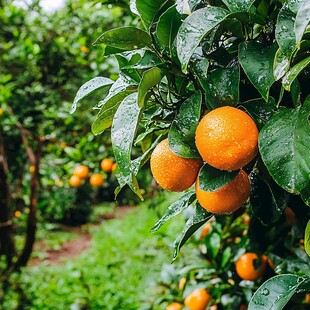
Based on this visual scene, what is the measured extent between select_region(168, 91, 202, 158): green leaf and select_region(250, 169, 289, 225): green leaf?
0.45 ft

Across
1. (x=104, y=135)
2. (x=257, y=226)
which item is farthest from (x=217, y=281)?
(x=104, y=135)

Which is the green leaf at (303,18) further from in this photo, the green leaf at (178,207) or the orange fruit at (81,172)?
the orange fruit at (81,172)

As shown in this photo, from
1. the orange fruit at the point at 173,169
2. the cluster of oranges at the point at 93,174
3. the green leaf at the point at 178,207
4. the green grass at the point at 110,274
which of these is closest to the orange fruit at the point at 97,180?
the cluster of oranges at the point at 93,174

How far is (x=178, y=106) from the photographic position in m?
0.64

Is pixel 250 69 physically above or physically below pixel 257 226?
above

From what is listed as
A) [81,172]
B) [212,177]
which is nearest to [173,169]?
[212,177]

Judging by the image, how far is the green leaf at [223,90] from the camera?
0.55m

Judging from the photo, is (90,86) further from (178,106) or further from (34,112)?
(34,112)

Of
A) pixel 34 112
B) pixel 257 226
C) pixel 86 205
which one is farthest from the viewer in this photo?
pixel 86 205

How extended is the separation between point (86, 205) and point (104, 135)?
4.35 m

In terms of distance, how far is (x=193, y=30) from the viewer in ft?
1.64

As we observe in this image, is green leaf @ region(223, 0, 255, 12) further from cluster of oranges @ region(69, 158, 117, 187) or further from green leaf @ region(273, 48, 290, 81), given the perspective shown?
cluster of oranges @ region(69, 158, 117, 187)

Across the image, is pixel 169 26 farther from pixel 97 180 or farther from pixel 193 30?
pixel 97 180

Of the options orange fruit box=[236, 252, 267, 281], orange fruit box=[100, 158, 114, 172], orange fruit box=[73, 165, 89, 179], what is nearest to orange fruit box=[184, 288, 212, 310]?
orange fruit box=[236, 252, 267, 281]
